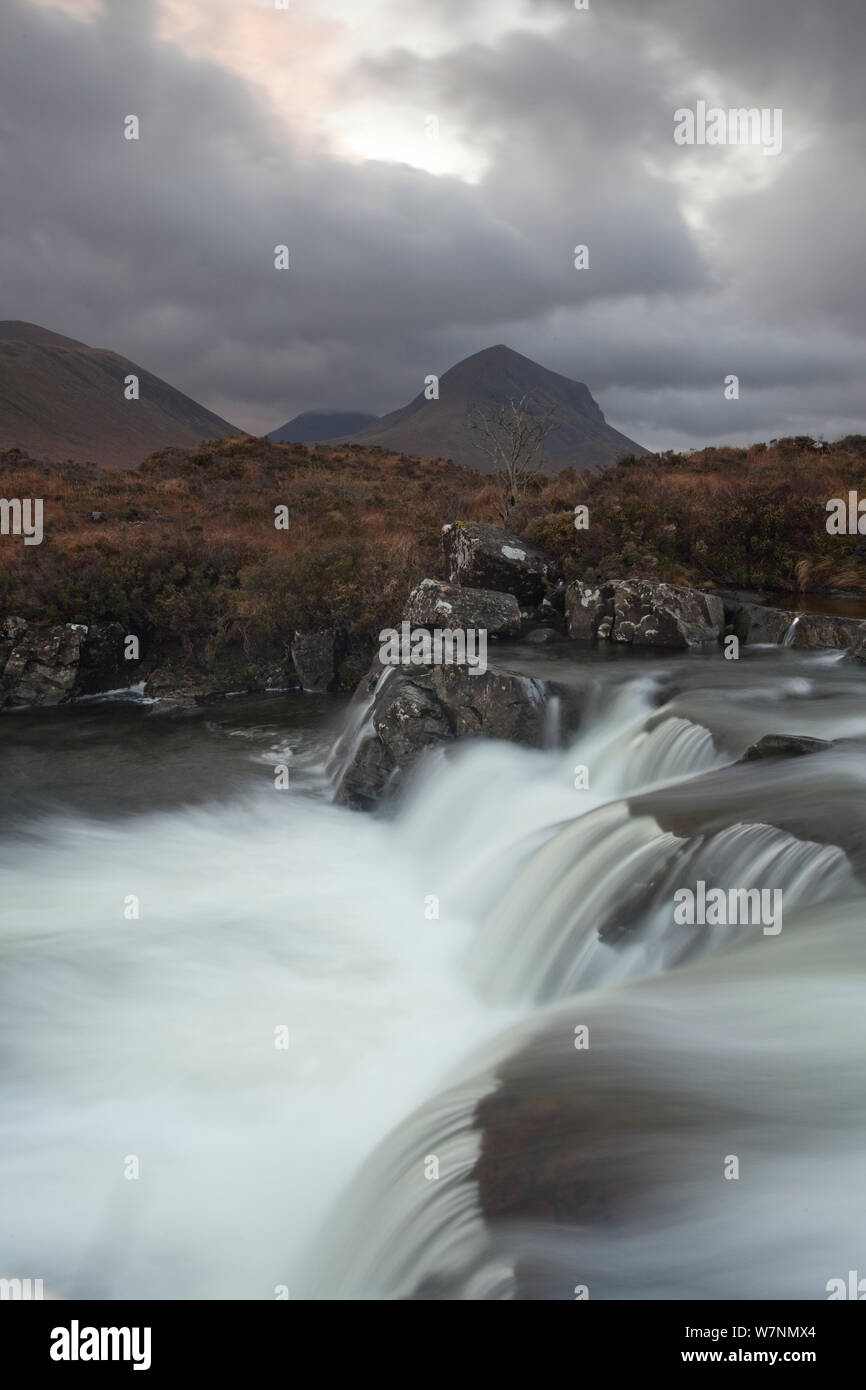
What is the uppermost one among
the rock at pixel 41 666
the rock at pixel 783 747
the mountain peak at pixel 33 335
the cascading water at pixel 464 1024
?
the mountain peak at pixel 33 335

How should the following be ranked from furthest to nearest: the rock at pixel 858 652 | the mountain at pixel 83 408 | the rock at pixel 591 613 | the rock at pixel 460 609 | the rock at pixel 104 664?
the mountain at pixel 83 408 < the rock at pixel 104 664 < the rock at pixel 591 613 < the rock at pixel 460 609 < the rock at pixel 858 652

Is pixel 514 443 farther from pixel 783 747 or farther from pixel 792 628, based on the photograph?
pixel 783 747

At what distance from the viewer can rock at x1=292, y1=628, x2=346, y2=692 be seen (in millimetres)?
17906

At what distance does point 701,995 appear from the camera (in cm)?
535

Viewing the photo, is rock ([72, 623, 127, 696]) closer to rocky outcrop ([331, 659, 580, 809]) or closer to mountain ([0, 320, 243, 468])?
rocky outcrop ([331, 659, 580, 809])

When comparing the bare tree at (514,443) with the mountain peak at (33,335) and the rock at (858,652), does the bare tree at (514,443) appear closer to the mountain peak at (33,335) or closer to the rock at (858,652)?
the rock at (858,652)

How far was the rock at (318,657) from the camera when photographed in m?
17.9

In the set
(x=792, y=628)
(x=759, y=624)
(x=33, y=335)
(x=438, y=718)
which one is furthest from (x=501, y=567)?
(x=33, y=335)

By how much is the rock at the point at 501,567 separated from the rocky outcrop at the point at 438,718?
19.5 ft

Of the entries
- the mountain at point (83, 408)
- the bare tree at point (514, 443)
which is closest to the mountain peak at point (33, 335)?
the mountain at point (83, 408)

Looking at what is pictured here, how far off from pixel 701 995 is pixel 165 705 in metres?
13.3

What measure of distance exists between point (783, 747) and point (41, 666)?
569 inches
